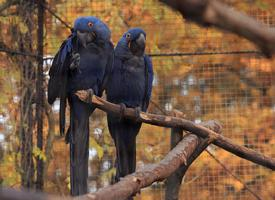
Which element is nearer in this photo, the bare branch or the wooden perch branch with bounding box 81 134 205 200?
the wooden perch branch with bounding box 81 134 205 200

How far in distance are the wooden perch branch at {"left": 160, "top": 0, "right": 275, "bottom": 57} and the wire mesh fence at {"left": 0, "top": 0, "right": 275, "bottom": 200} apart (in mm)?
2769

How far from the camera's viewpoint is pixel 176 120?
1.79 metres

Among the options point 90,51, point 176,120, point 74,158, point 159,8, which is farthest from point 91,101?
point 159,8

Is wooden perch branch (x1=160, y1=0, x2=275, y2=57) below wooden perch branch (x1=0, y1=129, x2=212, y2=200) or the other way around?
the other way around

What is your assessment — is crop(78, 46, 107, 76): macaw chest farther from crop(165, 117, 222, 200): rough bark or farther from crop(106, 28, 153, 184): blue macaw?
crop(165, 117, 222, 200): rough bark

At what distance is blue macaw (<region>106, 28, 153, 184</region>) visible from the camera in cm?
232

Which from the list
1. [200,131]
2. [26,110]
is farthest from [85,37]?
[26,110]

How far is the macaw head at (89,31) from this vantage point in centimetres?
224

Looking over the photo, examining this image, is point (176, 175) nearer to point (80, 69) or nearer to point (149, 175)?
point (149, 175)

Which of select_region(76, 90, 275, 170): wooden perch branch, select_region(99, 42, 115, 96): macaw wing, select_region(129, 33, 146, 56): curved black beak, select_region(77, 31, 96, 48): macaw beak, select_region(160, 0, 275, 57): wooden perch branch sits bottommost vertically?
select_region(76, 90, 275, 170): wooden perch branch

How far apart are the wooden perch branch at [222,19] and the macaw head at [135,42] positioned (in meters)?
2.02

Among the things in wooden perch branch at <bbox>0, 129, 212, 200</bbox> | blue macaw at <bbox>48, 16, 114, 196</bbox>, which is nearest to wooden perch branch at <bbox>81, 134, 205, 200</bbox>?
wooden perch branch at <bbox>0, 129, 212, 200</bbox>

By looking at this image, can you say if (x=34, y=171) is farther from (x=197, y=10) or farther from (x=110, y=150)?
(x=197, y=10)

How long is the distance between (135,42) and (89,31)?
230mm
